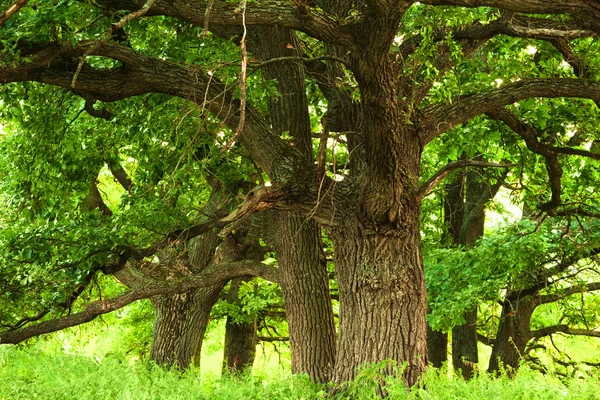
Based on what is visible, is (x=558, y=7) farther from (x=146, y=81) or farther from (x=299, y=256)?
(x=299, y=256)

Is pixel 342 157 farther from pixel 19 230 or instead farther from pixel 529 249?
pixel 19 230

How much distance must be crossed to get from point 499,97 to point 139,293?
599cm

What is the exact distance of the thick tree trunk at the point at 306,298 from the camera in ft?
35.9

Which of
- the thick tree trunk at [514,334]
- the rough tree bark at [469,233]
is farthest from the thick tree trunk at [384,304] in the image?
the rough tree bark at [469,233]

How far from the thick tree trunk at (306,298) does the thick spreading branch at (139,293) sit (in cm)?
54

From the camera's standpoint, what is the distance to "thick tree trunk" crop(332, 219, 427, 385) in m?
8.89

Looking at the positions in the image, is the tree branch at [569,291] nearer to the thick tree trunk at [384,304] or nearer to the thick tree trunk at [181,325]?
the thick tree trunk at [384,304]

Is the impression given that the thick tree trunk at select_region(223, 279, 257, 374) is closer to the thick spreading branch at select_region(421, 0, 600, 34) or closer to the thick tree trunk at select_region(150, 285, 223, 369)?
the thick tree trunk at select_region(150, 285, 223, 369)

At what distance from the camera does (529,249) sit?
14.0m

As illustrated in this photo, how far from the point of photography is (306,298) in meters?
11.0

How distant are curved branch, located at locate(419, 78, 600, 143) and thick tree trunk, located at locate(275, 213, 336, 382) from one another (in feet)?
8.56

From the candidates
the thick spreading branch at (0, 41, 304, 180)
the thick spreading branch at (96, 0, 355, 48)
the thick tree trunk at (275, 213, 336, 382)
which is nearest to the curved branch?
the thick spreading branch at (0, 41, 304, 180)

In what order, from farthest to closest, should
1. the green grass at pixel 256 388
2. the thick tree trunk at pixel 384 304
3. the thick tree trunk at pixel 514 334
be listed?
the thick tree trunk at pixel 514 334
the thick tree trunk at pixel 384 304
the green grass at pixel 256 388

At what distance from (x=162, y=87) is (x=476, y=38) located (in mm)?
4188
